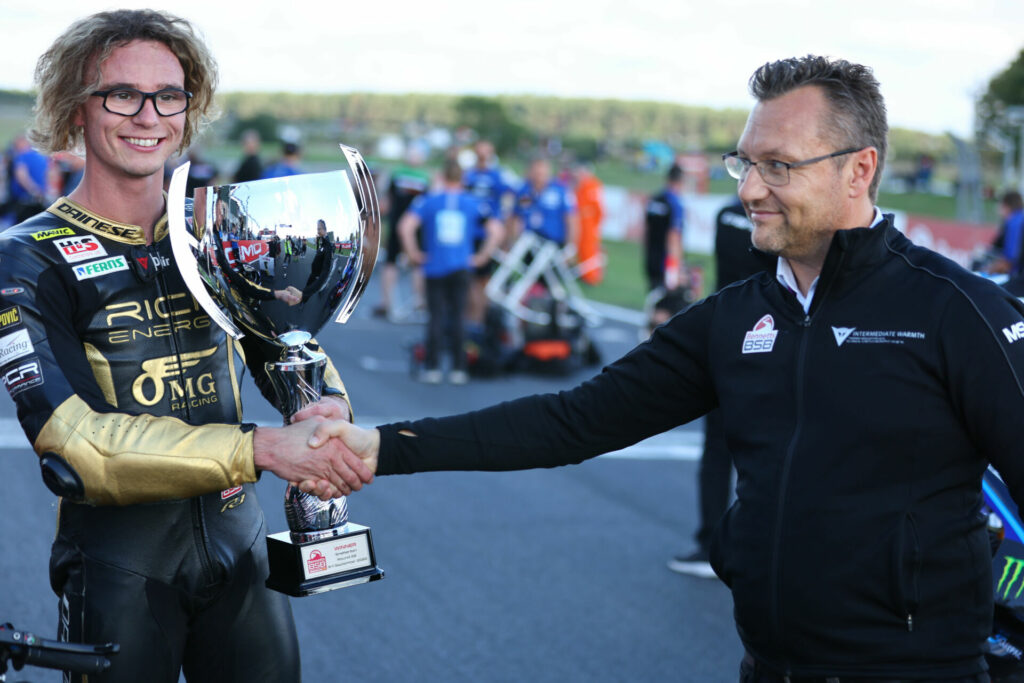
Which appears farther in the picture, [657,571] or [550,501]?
[550,501]

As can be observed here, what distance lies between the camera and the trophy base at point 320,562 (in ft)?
8.34

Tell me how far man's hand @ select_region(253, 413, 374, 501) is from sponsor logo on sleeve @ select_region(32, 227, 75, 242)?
0.63 metres

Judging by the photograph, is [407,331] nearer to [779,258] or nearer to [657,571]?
[657,571]

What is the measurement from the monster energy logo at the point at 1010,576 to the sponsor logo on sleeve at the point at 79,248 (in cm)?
245

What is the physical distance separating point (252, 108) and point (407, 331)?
73.5 meters

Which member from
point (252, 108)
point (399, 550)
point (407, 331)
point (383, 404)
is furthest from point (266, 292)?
point (252, 108)

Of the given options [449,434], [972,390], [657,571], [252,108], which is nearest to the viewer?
[972,390]

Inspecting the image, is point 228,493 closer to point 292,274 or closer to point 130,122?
point 292,274

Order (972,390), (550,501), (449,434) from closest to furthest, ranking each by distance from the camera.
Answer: (972,390) < (449,434) < (550,501)

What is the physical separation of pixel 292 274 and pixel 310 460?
44cm

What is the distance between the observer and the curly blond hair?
2.61m

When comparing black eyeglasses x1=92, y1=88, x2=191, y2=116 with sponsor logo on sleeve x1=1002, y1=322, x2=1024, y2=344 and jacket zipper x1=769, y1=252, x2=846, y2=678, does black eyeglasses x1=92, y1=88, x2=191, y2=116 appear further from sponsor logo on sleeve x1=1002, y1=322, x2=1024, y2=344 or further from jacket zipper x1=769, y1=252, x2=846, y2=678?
sponsor logo on sleeve x1=1002, y1=322, x2=1024, y2=344

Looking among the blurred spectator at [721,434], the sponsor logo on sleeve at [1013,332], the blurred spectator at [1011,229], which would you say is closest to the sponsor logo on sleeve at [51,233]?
the sponsor logo on sleeve at [1013,332]

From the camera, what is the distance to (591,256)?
1966 centimetres
